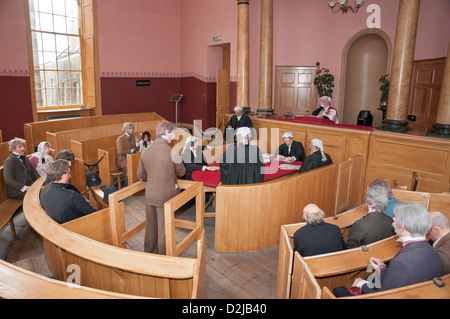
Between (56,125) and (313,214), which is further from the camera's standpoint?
(56,125)

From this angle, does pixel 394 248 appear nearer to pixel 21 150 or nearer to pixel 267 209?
pixel 267 209

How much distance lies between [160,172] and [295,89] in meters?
7.58

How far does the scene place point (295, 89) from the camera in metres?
10.1

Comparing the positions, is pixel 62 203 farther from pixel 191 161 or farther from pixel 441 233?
pixel 441 233

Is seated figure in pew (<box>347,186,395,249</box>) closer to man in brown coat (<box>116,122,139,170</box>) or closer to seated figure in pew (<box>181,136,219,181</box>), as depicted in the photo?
seated figure in pew (<box>181,136,219,181</box>)

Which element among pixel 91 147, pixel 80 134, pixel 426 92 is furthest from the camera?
pixel 80 134

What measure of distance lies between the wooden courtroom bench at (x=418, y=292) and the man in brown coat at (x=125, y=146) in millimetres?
5263

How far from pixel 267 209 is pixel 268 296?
1049mm

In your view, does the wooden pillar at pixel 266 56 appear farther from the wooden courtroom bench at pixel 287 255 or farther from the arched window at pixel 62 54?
the arched window at pixel 62 54

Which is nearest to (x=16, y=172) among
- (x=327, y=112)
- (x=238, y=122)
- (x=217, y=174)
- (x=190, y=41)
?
(x=217, y=174)

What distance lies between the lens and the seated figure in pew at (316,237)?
271 centimetres

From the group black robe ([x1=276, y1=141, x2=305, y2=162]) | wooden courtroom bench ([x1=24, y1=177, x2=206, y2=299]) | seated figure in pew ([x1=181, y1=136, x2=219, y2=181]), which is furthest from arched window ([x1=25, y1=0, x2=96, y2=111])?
wooden courtroom bench ([x1=24, y1=177, x2=206, y2=299])
